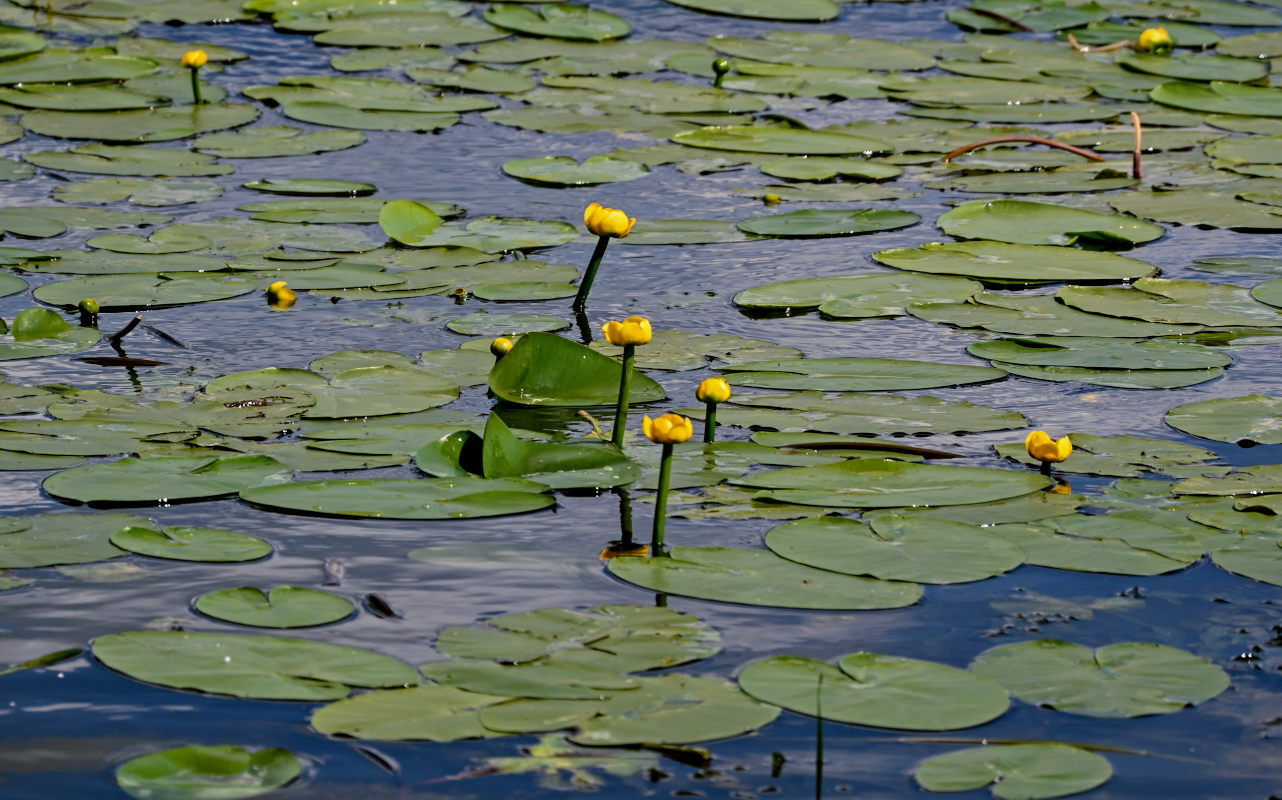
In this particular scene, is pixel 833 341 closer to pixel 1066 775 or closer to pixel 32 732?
pixel 1066 775

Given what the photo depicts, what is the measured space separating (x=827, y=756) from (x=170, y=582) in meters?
1.11

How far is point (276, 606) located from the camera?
2.44 metres

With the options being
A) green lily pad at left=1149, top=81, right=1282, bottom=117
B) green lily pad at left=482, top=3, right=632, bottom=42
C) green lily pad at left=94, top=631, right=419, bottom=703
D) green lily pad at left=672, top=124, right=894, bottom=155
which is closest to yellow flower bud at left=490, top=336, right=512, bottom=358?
green lily pad at left=94, top=631, right=419, bottom=703

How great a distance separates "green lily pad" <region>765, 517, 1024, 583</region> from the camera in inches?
102

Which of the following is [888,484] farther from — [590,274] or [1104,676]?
[590,274]

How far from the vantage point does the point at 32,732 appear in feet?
7.19

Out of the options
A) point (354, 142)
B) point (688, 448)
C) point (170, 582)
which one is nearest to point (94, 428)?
point (170, 582)

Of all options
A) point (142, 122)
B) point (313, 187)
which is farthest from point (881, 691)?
point (142, 122)

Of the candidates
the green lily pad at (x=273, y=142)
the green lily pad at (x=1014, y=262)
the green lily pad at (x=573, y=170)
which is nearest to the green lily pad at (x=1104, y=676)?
the green lily pad at (x=1014, y=262)

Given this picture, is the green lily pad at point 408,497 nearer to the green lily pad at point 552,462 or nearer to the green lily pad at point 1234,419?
the green lily pad at point 552,462

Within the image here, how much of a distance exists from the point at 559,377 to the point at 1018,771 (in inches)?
64.1

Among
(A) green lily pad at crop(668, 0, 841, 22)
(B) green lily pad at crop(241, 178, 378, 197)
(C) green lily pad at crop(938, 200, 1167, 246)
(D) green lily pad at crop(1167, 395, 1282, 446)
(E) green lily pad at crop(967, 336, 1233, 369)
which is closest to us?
(D) green lily pad at crop(1167, 395, 1282, 446)

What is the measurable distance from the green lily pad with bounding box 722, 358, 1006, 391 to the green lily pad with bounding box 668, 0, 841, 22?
4.23m

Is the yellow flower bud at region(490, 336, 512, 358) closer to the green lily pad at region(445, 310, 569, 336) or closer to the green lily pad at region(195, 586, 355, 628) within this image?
the green lily pad at region(445, 310, 569, 336)
